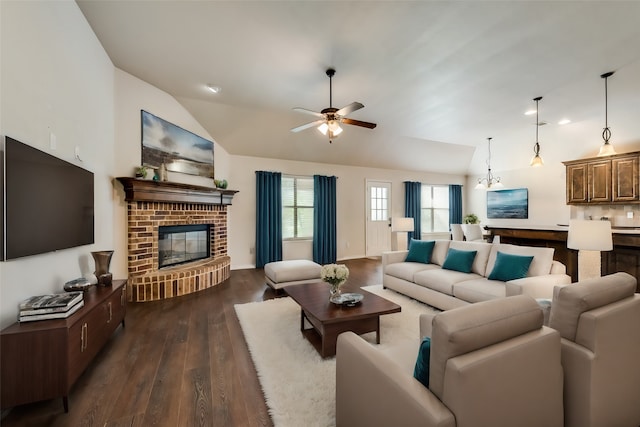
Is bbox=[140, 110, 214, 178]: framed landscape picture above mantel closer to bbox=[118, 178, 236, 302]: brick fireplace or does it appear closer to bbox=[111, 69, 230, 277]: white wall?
bbox=[111, 69, 230, 277]: white wall

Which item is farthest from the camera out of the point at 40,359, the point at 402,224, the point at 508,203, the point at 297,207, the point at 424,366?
the point at 508,203

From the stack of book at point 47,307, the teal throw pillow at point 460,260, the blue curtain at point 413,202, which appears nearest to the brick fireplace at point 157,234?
the stack of book at point 47,307

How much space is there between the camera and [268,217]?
248 inches

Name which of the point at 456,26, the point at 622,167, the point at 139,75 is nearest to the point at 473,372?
the point at 456,26

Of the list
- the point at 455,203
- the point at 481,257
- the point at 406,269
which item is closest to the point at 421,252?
the point at 406,269

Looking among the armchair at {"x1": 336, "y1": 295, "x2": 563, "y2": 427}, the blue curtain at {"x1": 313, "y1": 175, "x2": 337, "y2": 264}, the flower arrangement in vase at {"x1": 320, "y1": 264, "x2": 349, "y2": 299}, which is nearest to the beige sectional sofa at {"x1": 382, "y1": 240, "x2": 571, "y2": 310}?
the flower arrangement in vase at {"x1": 320, "y1": 264, "x2": 349, "y2": 299}

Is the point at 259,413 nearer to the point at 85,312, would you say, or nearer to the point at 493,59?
the point at 85,312

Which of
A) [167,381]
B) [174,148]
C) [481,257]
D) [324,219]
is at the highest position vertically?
[174,148]

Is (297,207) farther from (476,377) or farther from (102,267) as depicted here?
(476,377)

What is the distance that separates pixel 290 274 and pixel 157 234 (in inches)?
80.2

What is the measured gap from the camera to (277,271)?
4227 millimetres

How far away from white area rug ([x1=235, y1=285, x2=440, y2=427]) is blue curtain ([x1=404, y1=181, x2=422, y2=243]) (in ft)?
15.4

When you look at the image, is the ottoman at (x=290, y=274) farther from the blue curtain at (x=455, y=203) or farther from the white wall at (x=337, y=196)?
the blue curtain at (x=455, y=203)

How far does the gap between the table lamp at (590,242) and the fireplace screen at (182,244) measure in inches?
199
